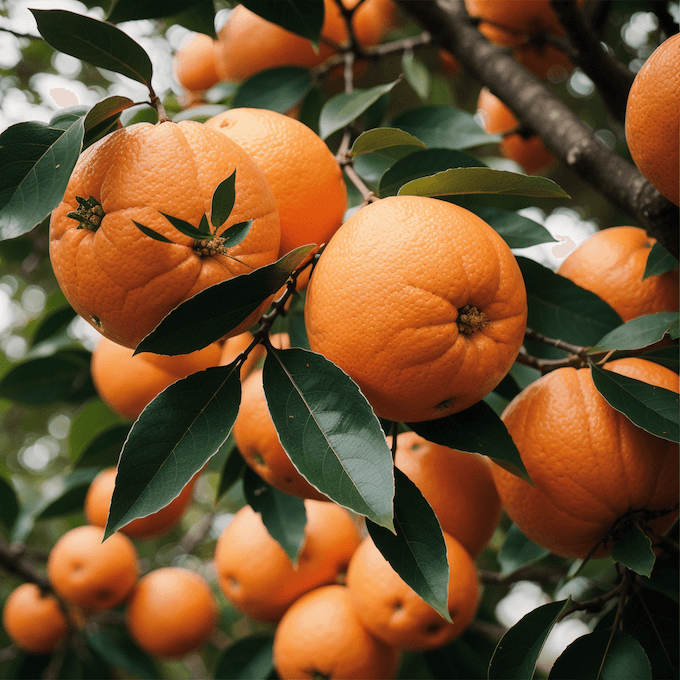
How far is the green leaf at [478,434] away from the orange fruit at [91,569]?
1.11 metres

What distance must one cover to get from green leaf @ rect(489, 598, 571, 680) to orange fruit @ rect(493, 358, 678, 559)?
85 millimetres

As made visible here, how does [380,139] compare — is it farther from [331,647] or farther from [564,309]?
[331,647]

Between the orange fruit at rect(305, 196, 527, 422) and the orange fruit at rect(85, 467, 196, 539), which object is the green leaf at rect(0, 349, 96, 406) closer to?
the orange fruit at rect(85, 467, 196, 539)

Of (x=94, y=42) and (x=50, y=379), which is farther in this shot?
(x=50, y=379)

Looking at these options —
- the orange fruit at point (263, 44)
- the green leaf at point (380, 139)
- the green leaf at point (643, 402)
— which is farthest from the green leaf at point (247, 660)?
the orange fruit at point (263, 44)

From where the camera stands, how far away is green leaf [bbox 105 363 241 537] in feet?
1.87

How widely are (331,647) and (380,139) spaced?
0.83 metres

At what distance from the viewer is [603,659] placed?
728mm

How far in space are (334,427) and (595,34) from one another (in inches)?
43.7

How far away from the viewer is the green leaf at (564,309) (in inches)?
33.9

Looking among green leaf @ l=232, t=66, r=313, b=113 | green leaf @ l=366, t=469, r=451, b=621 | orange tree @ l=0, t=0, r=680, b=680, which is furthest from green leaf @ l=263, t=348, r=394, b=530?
green leaf @ l=232, t=66, r=313, b=113

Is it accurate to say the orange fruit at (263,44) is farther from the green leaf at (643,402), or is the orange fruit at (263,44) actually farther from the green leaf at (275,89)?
the green leaf at (643,402)

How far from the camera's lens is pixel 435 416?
0.67 m

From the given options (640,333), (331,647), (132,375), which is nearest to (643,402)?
(640,333)
